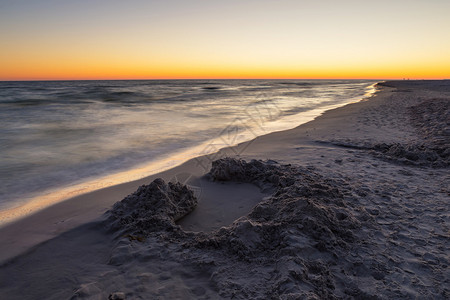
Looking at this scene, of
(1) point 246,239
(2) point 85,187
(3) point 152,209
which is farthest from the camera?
(2) point 85,187

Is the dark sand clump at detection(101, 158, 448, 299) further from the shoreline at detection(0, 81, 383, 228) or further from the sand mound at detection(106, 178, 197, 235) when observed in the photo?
the shoreline at detection(0, 81, 383, 228)

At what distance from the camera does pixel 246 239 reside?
A: 87.8 inches

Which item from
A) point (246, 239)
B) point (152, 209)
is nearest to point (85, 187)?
point (152, 209)

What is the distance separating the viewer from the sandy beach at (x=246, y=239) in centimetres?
185

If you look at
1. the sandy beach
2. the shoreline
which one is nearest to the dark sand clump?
the sandy beach

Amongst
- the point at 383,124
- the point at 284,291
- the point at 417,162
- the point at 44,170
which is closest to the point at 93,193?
the point at 44,170

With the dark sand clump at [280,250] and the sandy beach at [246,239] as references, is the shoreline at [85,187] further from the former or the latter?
the dark sand clump at [280,250]

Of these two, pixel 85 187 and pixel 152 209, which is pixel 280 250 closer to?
pixel 152 209

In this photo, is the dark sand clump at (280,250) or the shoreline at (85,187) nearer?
the dark sand clump at (280,250)

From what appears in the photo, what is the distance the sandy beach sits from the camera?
185cm

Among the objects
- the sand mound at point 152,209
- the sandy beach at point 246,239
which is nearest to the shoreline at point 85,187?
the sandy beach at point 246,239

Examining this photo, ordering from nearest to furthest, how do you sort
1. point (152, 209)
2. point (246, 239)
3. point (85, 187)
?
point (246, 239), point (152, 209), point (85, 187)

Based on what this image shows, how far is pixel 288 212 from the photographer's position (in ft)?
8.32

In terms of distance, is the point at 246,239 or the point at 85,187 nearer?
the point at 246,239
